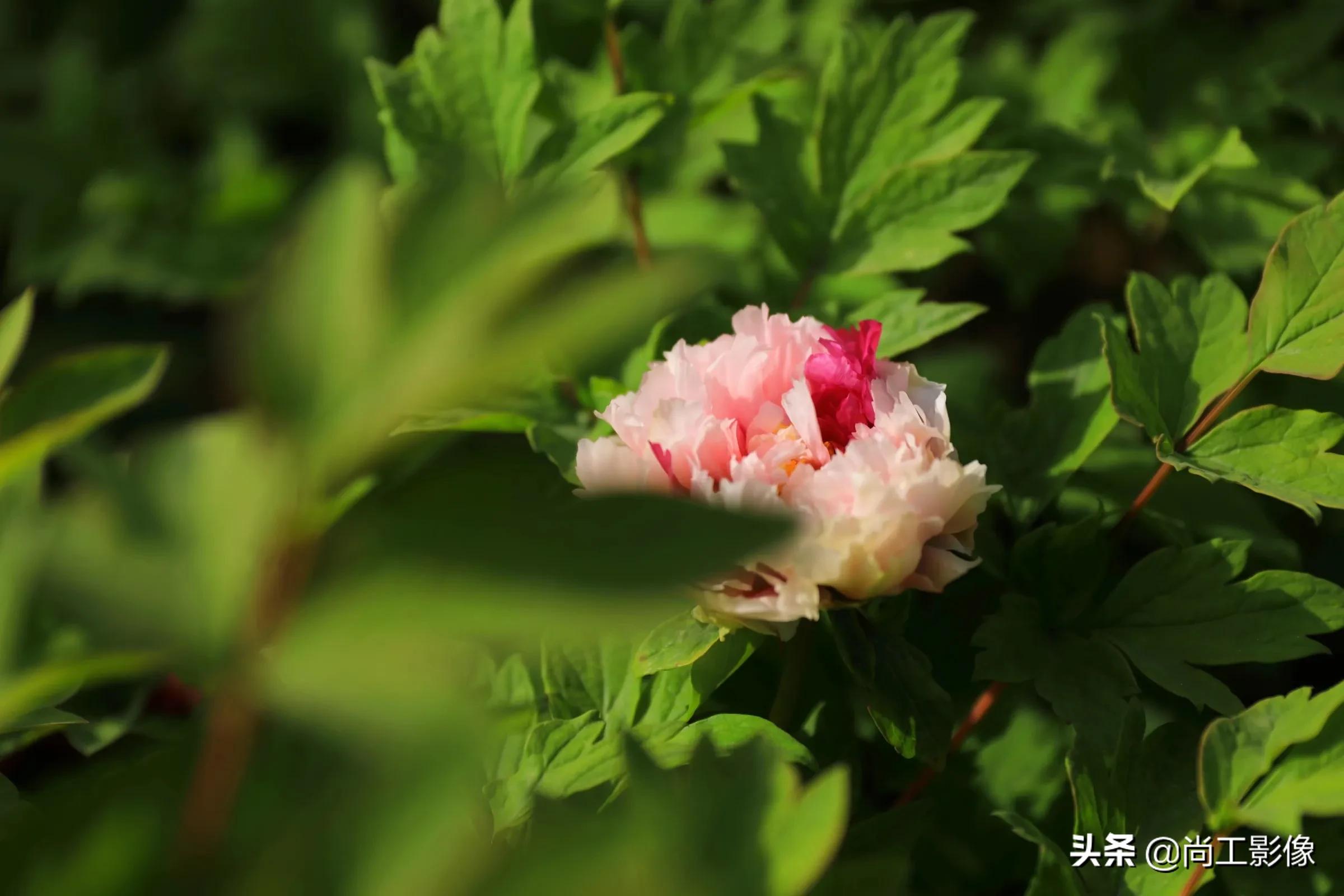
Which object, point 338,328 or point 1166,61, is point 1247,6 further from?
point 338,328

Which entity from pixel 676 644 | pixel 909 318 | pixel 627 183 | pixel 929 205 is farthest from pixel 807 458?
pixel 627 183

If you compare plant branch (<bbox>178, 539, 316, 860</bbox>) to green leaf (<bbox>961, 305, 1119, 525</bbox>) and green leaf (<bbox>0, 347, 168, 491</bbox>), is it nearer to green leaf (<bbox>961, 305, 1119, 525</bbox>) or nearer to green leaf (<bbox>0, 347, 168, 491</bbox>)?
green leaf (<bbox>0, 347, 168, 491</bbox>)

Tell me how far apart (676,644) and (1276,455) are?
41cm

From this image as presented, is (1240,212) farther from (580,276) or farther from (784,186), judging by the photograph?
(580,276)

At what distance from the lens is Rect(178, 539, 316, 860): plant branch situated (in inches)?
13.0

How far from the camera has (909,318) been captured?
2.87 feet

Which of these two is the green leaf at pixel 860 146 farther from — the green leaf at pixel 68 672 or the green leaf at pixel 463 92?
the green leaf at pixel 68 672

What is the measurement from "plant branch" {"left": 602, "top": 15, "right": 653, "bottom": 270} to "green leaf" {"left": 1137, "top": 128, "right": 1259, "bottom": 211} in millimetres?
439

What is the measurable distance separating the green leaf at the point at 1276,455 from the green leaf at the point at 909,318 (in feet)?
0.56

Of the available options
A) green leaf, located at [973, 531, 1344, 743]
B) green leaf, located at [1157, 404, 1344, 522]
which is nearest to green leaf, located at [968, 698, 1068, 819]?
green leaf, located at [973, 531, 1344, 743]

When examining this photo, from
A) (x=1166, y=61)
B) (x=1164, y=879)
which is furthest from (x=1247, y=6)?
(x=1164, y=879)

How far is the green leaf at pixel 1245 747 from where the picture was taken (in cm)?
63

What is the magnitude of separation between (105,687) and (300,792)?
0.70 meters

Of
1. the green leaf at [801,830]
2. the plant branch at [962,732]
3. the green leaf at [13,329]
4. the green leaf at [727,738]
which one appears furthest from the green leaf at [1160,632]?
the green leaf at [13,329]
